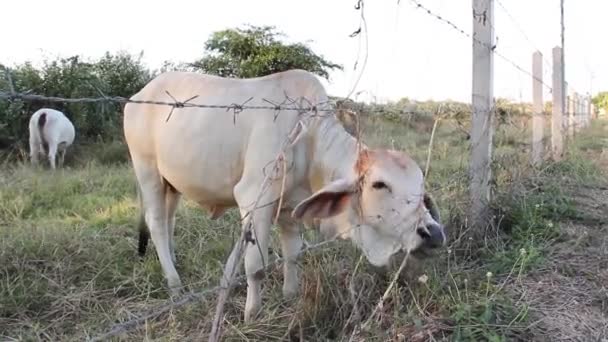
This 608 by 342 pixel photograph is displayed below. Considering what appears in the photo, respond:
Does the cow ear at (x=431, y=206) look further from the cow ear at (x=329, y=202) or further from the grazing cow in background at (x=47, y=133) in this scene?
the grazing cow in background at (x=47, y=133)

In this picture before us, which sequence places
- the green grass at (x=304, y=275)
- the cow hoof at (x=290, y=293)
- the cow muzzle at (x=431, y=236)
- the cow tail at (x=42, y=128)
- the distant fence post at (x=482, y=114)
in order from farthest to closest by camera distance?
the cow tail at (x=42, y=128) < the distant fence post at (x=482, y=114) < the cow hoof at (x=290, y=293) < the green grass at (x=304, y=275) < the cow muzzle at (x=431, y=236)

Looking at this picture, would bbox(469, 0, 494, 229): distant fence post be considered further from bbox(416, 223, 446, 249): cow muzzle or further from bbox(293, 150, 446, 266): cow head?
bbox(416, 223, 446, 249): cow muzzle

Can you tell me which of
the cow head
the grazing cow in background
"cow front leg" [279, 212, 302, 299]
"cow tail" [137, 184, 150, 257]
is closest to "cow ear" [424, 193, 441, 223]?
the cow head

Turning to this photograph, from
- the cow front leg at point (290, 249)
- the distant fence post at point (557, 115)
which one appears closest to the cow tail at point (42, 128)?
the distant fence post at point (557, 115)

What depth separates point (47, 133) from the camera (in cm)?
1120

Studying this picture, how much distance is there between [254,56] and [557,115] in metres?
11.5

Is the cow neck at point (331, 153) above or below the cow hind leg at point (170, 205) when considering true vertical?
above

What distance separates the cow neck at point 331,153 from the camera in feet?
10.3

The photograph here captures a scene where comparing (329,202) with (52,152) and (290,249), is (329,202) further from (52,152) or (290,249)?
(52,152)

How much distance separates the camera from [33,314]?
11.4 feet

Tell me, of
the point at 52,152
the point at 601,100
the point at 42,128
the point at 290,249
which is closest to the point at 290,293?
the point at 290,249

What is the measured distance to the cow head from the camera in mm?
2744

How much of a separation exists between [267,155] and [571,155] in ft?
18.6

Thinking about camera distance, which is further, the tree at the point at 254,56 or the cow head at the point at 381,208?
the tree at the point at 254,56
